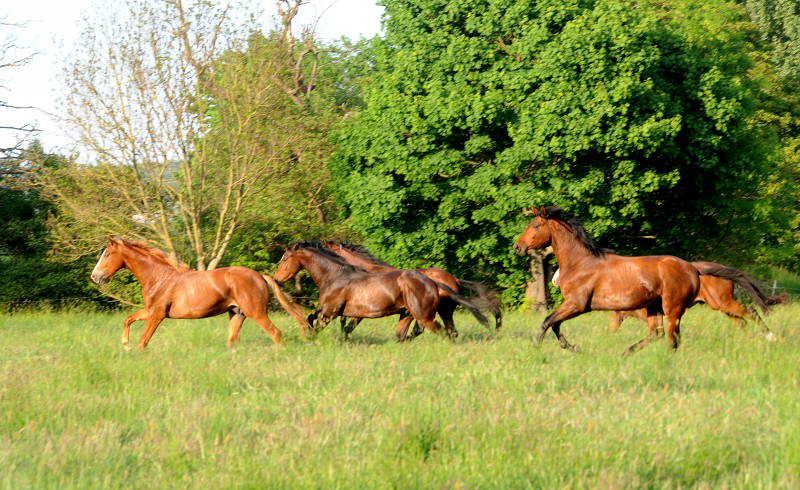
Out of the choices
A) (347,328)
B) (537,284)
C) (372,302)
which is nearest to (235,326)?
(347,328)

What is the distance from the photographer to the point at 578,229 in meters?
11.0

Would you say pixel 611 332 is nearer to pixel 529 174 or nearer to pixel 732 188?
pixel 529 174

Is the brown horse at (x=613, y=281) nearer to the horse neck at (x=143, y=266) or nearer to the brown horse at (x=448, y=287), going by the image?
the brown horse at (x=448, y=287)

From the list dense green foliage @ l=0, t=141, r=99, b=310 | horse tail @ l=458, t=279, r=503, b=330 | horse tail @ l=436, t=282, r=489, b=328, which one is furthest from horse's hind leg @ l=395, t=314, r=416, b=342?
dense green foliage @ l=0, t=141, r=99, b=310

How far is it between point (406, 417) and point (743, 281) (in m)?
7.28

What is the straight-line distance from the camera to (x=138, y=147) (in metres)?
20.0

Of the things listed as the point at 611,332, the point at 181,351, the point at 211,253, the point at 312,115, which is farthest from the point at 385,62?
the point at 181,351

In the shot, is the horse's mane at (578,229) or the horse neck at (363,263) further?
the horse neck at (363,263)

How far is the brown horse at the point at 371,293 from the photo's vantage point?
11.3 metres

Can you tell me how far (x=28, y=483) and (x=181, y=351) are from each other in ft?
19.1

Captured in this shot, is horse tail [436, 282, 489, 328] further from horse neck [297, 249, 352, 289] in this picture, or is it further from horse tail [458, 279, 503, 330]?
horse neck [297, 249, 352, 289]

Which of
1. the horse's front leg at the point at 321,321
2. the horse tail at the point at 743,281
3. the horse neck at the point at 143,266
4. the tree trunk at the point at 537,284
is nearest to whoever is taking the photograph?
the horse tail at the point at 743,281

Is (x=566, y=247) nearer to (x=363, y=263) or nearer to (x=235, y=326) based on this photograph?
(x=363, y=263)

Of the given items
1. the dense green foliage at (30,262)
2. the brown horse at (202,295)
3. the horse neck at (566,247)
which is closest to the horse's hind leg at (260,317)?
the brown horse at (202,295)
